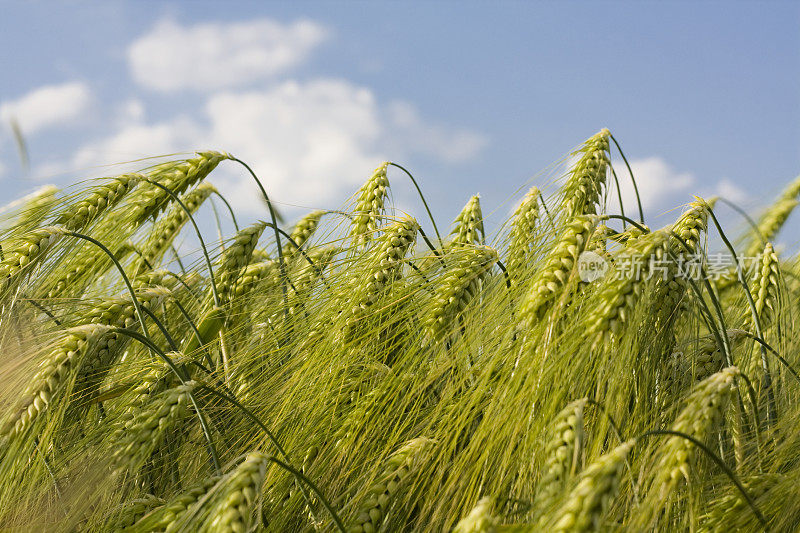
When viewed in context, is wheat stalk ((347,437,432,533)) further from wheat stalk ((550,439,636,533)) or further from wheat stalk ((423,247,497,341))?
wheat stalk ((550,439,636,533))

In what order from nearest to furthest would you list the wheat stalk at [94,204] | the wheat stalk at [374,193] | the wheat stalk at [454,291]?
the wheat stalk at [454,291] < the wheat stalk at [94,204] < the wheat stalk at [374,193]

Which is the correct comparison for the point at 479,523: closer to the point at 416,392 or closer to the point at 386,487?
the point at 386,487

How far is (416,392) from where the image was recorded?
44.8 inches

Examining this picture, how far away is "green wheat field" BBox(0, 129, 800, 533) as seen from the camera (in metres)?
0.88

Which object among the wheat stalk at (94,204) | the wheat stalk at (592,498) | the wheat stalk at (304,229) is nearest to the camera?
the wheat stalk at (592,498)

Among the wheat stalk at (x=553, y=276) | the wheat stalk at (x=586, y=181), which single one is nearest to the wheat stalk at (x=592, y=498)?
the wheat stalk at (x=553, y=276)

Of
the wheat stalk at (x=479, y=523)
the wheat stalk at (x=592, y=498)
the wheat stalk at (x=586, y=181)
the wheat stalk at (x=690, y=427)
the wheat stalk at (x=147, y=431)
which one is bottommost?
the wheat stalk at (x=147, y=431)

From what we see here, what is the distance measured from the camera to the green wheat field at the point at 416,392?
88cm

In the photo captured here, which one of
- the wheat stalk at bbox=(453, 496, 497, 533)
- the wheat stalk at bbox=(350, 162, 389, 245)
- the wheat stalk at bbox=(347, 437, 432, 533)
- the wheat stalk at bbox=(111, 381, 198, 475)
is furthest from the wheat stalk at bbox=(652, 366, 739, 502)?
the wheat stalk at bbox=(350, 162, 389, 245)

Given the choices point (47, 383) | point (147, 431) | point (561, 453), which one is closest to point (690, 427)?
point (561, 453)

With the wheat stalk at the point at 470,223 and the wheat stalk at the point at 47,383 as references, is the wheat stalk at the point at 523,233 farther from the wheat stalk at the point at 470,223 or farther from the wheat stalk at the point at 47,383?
the wheat stalk at the point at 47,383

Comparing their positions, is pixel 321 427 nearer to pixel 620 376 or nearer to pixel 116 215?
pixel 620 376

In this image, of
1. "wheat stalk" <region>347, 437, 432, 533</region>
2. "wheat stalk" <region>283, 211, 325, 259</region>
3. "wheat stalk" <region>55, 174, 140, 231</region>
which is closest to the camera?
"wheat stalk" <region>347, 437, 432, 533</region>

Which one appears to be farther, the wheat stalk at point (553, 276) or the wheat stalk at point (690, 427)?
the wheat stalk at point (553, 276)
